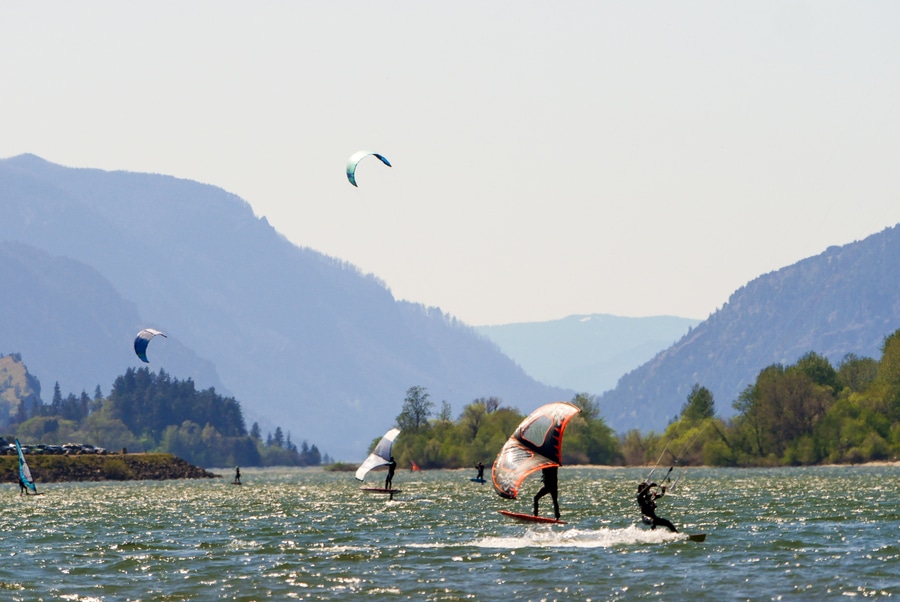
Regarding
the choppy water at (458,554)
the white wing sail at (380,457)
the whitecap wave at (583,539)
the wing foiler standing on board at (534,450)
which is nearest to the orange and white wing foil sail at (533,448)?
the wing foiler standing on board at (534,450)

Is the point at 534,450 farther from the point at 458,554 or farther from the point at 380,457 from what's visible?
the point at 380,457

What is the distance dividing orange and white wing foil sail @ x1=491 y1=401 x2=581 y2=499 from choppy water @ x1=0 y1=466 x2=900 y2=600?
2.85 m

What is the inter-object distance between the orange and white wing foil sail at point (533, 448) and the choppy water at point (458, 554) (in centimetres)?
285

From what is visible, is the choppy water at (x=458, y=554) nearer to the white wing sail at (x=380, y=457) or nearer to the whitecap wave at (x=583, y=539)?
the whitecap wave at (x=583, y=539)

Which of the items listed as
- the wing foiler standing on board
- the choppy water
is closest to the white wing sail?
the choppy water

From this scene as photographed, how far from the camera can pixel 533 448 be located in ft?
199

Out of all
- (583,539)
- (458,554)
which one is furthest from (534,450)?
(458,554)

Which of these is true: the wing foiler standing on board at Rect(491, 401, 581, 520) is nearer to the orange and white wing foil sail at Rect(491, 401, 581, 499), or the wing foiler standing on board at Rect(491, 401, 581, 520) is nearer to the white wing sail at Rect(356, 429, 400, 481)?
the orange and white wing foil sail at Rect(491, 401, 581, 499)

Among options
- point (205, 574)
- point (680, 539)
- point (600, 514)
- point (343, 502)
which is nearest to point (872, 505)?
point (600, 514)

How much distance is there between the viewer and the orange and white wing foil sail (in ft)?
196

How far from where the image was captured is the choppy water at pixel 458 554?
151 feet

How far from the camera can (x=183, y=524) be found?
256 ft

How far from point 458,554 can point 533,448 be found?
683 centimetres

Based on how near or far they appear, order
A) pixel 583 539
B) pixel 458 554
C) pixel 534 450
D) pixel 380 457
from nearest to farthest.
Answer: pixel 458 554 → pixel 534 450 → pixel 583 539 → pixel 380 457
